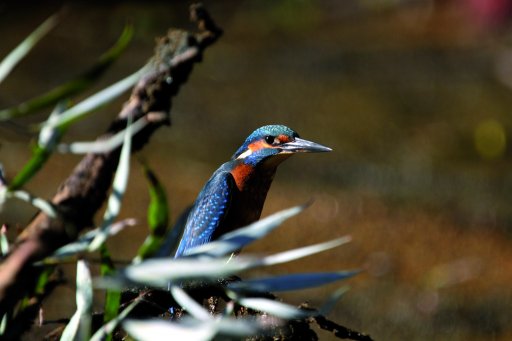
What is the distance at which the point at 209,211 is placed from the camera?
2791mm

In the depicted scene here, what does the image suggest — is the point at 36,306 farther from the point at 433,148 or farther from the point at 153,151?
the point at 433,148

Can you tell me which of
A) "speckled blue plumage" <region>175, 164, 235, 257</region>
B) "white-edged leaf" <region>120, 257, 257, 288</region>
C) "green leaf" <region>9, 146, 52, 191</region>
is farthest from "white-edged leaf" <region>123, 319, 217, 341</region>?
"speckled blue plumage" <region>175, 164, 235, 257</region>

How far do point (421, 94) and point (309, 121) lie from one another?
3.30 ft

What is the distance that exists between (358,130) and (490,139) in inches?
34.2

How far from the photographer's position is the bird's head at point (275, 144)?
265 cm

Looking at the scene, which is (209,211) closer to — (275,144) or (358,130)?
(275,144)

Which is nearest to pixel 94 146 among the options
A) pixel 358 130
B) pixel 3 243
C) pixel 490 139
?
pixel 3 243

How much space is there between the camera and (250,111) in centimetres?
645

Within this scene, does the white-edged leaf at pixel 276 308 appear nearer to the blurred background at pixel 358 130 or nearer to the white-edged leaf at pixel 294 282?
the white-edged leaf at pixel 294 282

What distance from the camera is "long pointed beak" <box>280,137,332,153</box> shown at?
2.60 metres

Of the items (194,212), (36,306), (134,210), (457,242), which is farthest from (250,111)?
(36,306)

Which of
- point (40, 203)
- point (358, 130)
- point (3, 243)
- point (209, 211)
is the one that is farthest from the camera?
point (358, 130)

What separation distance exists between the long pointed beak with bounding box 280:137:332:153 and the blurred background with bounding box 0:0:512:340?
1452mm

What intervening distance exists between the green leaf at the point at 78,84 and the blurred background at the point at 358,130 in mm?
2434
